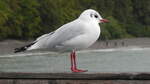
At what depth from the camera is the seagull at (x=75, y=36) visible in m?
6.69

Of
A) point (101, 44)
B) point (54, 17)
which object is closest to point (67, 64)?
point (54, 17)

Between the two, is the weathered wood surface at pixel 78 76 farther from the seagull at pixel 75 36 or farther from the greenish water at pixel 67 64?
the greenish water at pixel 67 64

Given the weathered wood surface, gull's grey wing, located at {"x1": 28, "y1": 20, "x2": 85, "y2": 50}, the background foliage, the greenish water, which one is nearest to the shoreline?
the background foliage

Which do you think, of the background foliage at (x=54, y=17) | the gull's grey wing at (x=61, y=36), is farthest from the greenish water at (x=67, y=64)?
the background foliage at (x=54, y=17)

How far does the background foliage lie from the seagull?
51.2 metres

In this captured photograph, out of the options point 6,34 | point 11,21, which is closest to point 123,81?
point 6,34

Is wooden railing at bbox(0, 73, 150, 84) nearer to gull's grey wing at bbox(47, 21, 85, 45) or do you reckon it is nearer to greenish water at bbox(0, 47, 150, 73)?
gull's grey wing at bbox(47, 21, 85, 45)

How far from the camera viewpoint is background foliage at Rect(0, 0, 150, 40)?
201 ft

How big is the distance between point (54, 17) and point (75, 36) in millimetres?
59885

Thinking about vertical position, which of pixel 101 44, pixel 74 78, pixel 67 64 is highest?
pixel 101 44

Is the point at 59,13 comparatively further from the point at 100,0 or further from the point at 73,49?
the point at 73,49

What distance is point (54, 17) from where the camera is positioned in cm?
6669

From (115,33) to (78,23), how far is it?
7429 centimetres

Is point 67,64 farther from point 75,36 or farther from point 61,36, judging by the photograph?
point 75,36
